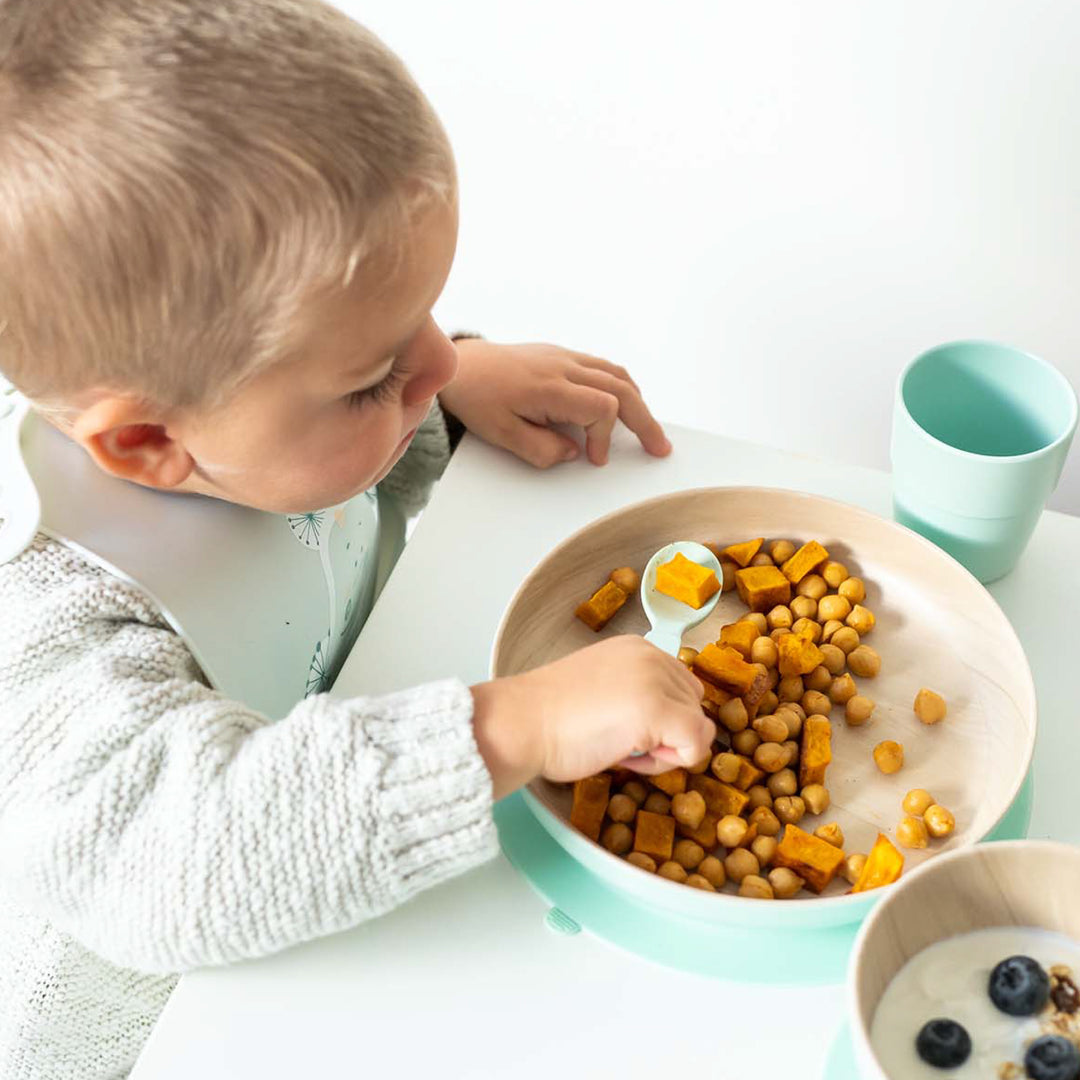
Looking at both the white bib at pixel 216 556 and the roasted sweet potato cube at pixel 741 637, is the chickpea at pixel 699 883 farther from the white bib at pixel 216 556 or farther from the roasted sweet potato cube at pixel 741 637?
the white bib at pixel 216 556

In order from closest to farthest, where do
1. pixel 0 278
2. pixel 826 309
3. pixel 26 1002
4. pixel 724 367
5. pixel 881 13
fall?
1. pixel 0 278
2. pixel 26 1002
3. pixel 881 13
4. pixel 826 309
5. pixel 724 367

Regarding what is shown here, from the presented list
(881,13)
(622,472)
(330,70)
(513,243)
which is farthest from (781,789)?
(513,243)

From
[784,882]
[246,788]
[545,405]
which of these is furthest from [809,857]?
[545,405]

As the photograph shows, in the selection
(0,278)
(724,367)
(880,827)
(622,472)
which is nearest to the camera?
(0,278)

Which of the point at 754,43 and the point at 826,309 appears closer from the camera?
the point at 754,43

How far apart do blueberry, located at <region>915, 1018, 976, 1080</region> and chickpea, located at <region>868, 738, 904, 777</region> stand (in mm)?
207

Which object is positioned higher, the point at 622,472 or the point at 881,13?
the point at 881,13

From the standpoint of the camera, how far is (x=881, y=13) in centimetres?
105

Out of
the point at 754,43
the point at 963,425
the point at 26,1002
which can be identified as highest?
the point at 754,43

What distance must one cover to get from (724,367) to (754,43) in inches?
14.5

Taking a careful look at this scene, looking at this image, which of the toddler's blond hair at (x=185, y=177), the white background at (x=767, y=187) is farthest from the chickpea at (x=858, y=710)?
the white background at (x=767, y=187)

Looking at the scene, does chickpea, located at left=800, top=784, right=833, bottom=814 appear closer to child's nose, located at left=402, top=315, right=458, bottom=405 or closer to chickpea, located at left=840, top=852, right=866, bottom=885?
chickpea, located at left=840, top=852, right=866, bottom=885

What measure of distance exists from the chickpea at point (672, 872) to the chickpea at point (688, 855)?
0.4 inches

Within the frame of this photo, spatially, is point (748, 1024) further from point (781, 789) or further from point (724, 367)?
point (724, 367)
